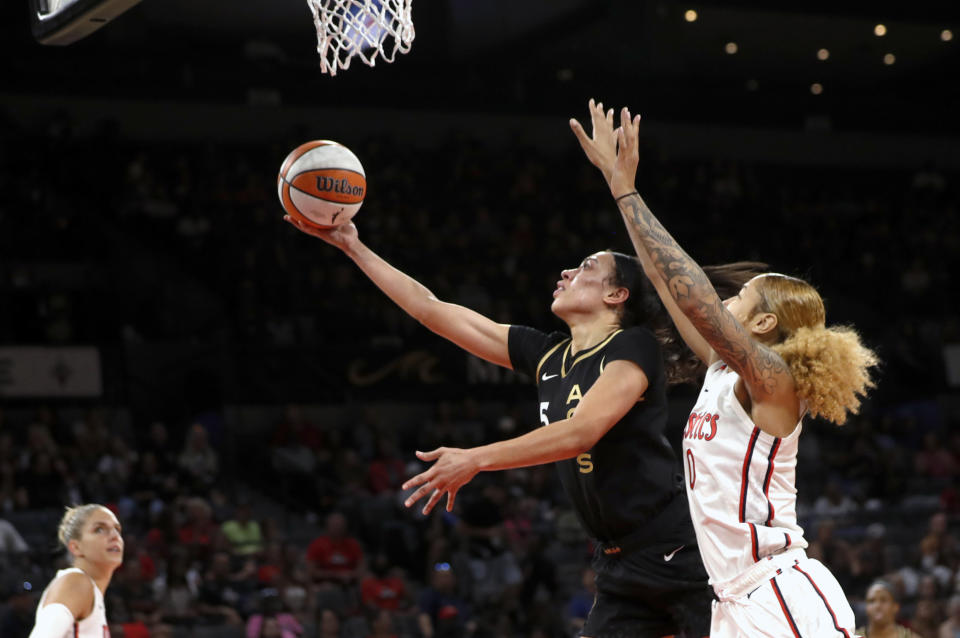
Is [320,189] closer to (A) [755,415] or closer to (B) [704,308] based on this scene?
(B) [704,308]

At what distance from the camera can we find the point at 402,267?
1602cm

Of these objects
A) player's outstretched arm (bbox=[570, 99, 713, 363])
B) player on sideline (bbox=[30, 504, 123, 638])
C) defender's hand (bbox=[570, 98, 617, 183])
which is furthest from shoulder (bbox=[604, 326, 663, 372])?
player on sideline (bbox=[30, 504, 123, 638])

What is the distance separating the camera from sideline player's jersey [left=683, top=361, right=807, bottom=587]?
12.0ft

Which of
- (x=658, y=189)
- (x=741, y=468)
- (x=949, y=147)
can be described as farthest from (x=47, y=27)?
(x=949, y=147)

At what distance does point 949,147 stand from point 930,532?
12.0 meters

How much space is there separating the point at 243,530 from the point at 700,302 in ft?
28.3

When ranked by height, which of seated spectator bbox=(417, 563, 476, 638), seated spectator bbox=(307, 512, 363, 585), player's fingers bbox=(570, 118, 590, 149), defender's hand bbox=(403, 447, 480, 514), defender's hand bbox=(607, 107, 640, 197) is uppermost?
player's fingers bbox=(570, 118, 590, 149)

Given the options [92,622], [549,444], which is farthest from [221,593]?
[549,444]

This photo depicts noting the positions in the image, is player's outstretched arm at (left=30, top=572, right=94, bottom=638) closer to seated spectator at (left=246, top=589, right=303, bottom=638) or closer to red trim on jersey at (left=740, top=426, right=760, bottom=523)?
red trim on jersey at (left=740, top=426, right=760, bottom=523)

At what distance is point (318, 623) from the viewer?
9.90 meters

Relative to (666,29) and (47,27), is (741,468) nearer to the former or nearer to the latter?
(47,27)

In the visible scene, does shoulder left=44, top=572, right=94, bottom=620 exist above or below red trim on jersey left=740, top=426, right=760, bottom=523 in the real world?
below

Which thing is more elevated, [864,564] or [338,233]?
[338,233]

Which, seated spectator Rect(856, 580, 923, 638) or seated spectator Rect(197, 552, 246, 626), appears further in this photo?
seated spectator Rect(197, 552, 246, 626)
